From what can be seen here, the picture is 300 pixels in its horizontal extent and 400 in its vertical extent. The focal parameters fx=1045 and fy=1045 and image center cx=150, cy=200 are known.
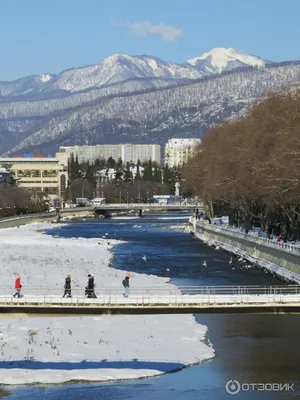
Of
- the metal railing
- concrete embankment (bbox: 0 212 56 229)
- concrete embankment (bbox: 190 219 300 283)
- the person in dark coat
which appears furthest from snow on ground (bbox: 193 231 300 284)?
concrete embankment (bbox: 0 212 56 229)

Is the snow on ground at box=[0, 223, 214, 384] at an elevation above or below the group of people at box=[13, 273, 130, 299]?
below

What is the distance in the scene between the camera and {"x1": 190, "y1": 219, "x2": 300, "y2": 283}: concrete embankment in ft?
227

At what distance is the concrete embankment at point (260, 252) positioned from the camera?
6906 cm

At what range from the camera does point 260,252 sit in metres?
86.1

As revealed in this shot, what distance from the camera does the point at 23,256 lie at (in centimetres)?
9025

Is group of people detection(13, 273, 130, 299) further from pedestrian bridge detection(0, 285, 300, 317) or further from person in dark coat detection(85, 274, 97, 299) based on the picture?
pedestrian bridge detection(0, 285, 300, 317)

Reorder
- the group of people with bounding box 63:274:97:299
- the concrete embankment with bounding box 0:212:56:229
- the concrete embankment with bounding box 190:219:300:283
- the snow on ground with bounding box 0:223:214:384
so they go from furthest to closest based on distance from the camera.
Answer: the concrete embankment with bounding box 0:212:56:229
the concrete embankment with bounding box 190:219:300:283
the group of people with bounding box 63:274:97:299
the snow on ground with bounding box 0:223:214:384

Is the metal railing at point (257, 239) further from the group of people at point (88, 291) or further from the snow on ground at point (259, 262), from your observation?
the group of people at point (88, 291)

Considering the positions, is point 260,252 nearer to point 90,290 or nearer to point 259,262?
point 259,262

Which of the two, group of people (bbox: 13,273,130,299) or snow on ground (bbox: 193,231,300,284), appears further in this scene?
snow on ground (bbox: 193,231,300,284)

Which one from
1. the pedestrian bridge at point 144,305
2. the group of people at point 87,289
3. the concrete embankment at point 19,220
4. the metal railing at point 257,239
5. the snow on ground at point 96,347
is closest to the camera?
the snow on ground at point 96,347

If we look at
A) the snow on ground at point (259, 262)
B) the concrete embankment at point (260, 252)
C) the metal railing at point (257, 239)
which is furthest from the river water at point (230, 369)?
the metal railing at point (257, 239)

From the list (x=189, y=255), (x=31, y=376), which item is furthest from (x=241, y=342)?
(x=189, y=255)

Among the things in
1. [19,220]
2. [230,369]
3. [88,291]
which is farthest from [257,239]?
[19,220]
